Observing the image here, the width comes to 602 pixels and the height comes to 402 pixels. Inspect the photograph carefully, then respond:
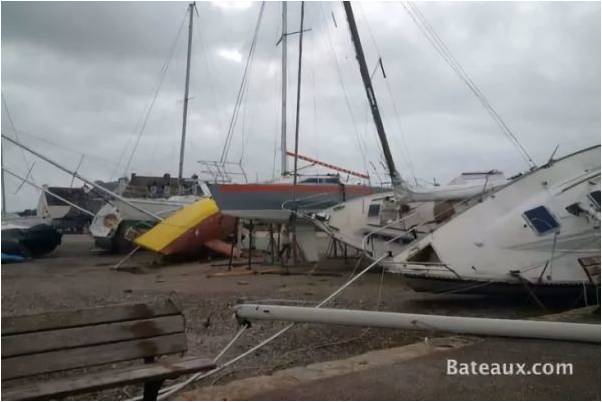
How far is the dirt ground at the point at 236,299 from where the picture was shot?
6.47 m

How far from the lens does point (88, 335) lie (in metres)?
3.97

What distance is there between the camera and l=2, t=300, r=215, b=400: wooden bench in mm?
3650

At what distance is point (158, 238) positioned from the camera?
20.5 metres

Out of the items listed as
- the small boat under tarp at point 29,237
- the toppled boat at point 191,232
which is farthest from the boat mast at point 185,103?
the toppled boat at point 191,232

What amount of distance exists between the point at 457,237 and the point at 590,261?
6.78 ft

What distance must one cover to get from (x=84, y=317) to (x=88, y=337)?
141 mm

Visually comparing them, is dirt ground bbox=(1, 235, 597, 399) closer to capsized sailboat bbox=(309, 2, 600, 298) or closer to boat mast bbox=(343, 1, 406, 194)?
capsized sailboat bbox=(309, 2, 600, 298)

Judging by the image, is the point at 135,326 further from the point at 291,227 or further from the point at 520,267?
the point at 291,227

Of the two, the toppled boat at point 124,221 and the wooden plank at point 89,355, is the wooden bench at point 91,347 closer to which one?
the wooden plank at point 89,355

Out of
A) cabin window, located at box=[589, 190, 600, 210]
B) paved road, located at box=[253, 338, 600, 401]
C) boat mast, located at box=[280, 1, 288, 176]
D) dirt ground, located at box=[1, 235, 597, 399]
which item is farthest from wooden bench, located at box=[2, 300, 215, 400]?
boat mast, located at box=[280, 1, 288, 176]

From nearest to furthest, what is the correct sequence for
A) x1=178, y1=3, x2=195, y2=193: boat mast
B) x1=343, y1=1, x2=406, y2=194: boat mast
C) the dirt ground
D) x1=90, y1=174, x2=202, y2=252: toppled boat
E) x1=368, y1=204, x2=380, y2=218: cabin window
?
the dirt ground < x1=343, y1=1, x2=406, y2=194: boat mast < x1=368, y1=204, x2=380, y2=218: cabin window < x1=90, y1=174, x2=202, y2=252: toppled boat < x1=178, y1=3, x2=195, y2=193: boat mast

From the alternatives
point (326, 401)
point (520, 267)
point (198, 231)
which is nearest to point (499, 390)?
point (326, 401)

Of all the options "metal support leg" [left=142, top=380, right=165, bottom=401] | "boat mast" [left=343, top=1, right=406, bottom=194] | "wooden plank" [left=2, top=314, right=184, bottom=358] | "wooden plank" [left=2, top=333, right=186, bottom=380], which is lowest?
"metal support leg" [left=142, top=380, right=165, bottom=401]

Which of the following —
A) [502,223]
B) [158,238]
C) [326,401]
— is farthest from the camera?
[158,238]
